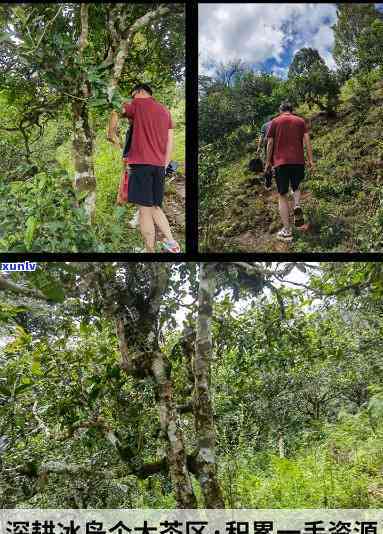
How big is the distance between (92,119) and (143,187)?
0.52 metres

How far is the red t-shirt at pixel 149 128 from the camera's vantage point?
13.0 feet

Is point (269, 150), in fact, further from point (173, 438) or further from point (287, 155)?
point (173, 438)

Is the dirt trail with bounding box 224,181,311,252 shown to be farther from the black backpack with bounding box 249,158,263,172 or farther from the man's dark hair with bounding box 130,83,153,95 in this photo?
the man's dark hair with bounding box 130,83,153,95

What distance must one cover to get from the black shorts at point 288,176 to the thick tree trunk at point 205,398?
2.30 ft

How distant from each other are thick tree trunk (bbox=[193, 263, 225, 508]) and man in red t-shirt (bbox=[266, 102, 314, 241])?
2.11 ft

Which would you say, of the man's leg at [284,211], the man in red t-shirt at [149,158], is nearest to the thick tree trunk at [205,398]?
the man in red t-shirt at [149,158]

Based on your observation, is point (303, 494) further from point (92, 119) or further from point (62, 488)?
point (92, 119)

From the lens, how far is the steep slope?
3979 mm

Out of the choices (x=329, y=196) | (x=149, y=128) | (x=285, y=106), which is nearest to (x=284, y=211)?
(x=329, y=196)

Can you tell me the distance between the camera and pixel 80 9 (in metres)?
3.88

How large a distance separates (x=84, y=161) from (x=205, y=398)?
1.71 meters

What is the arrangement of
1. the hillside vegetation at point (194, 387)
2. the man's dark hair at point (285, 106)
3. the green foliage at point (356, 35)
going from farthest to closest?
the hillside vegetation at point (194, 387) < the man's dark hair at point (285, 106) < the green foliage at point (356, 35)

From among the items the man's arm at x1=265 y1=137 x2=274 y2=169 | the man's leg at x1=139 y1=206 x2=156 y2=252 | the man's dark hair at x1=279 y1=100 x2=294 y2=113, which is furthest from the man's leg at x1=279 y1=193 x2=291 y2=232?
the man's leg at x1=139 y1=206 x2=156 y2=252

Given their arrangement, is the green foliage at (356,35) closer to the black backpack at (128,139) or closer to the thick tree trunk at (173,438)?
the black backpack at (128,139)
